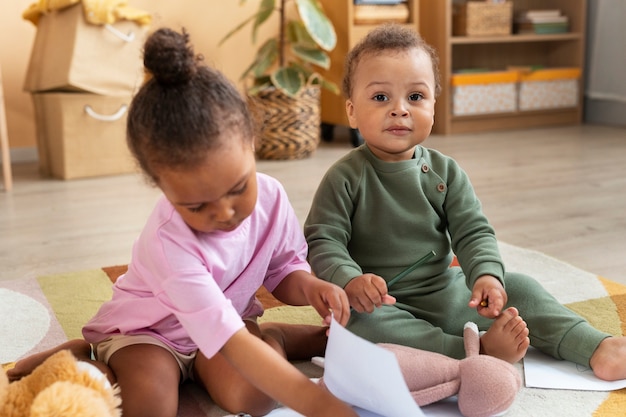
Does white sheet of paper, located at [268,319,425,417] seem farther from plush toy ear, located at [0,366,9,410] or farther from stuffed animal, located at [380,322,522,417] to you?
plush toy ear, located at [0,366,9,410]

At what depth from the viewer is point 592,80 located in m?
3.59

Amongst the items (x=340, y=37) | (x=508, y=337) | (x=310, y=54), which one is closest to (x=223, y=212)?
(x=508, y=337)

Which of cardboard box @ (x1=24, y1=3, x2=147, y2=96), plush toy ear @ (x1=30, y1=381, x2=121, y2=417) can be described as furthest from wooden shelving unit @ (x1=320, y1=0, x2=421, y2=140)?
plush toy ear @ (x1=30, y1=381, x2=121, y2=417)

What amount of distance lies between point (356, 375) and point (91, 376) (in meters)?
0.27

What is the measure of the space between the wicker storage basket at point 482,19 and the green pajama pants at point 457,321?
2.43m

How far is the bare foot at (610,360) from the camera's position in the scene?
964mm

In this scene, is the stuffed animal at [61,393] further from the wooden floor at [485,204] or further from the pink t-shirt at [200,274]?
the wooden floor at [485,204]

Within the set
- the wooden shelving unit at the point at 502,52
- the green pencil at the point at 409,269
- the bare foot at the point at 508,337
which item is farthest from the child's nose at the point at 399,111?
the wooden shelving unit at the point at 502,52

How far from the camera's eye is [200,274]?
83 cm

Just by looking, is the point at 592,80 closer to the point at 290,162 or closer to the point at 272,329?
the point at 290,162

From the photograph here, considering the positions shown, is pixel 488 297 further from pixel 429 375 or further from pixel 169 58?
pixel 169 58

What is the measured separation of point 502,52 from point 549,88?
32 centimetres

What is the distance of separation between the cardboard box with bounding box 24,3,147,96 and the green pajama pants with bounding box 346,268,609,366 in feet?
5.41

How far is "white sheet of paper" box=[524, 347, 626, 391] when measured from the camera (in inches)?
37.6
